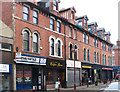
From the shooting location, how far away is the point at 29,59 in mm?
19797

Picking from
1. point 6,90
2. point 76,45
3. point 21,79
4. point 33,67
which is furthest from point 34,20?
point 76,45

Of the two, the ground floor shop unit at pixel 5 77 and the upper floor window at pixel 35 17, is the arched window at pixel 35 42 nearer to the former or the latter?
the upper floor window at pixel 35 17

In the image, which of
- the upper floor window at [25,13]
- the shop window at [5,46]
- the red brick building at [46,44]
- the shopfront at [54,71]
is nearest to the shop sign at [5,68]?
the red brick building at [46,44]

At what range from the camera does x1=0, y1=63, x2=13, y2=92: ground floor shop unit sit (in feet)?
55.3

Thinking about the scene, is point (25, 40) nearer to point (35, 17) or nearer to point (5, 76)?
point (35, 17)

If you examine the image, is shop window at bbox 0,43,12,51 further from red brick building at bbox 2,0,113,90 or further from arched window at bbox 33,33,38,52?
arched window at bbox 33,33,38,52

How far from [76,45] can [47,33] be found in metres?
8.68

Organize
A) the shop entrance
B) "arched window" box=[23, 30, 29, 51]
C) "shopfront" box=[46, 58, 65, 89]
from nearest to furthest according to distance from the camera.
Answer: "arched window" box=[23, 30, 29, 51] < the shop entrance < "shopfront" box=[46, 58, 65, 89]

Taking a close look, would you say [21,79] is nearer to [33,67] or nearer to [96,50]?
[33,67]

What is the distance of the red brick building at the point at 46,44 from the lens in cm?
1889

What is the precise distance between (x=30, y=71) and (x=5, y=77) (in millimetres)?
3609

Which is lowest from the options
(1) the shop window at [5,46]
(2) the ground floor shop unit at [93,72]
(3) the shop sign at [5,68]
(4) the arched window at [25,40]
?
(2) the ground floor shop unit at [93,72]

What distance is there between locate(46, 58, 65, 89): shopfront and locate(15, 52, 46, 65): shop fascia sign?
150 centimetres

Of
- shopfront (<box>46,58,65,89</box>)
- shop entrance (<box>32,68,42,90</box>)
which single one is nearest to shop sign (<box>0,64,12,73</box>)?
shop entrance (<box>32,68,42,90</box>)
